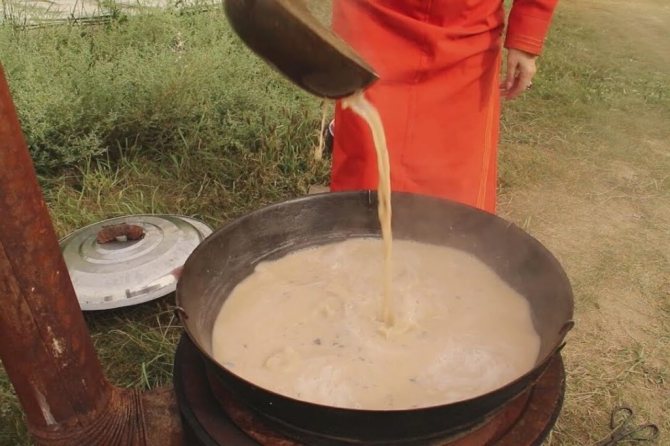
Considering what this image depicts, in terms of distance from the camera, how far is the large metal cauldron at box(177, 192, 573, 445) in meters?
1.28

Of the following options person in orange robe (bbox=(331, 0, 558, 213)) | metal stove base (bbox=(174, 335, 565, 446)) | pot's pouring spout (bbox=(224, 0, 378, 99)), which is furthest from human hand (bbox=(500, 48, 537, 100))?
metal stove base (bbox=(174, 335, 565, 446))

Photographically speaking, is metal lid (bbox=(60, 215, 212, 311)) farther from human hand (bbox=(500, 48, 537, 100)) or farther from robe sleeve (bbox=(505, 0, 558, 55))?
robe sleeve (bbox=(505, 0, 558, 55))

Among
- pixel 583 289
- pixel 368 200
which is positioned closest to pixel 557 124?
pixel 583 289

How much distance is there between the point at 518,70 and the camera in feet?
8.72

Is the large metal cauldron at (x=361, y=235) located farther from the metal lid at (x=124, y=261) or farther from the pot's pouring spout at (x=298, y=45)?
the metal lid at (x=124, y=261)

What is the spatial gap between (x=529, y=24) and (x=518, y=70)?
0.70 ft

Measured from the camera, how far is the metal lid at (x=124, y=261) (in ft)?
9.34

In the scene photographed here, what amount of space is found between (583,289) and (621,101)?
318 cm

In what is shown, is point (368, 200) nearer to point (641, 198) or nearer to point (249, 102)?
point (249, 102)

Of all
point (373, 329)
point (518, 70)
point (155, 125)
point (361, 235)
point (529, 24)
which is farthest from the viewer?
point (155, 125)

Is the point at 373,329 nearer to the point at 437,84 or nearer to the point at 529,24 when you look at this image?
the point at 437,84

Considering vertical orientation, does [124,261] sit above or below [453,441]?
below

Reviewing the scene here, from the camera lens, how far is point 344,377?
159 centimetres

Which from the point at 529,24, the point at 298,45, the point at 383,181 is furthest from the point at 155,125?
the point at 298,45
